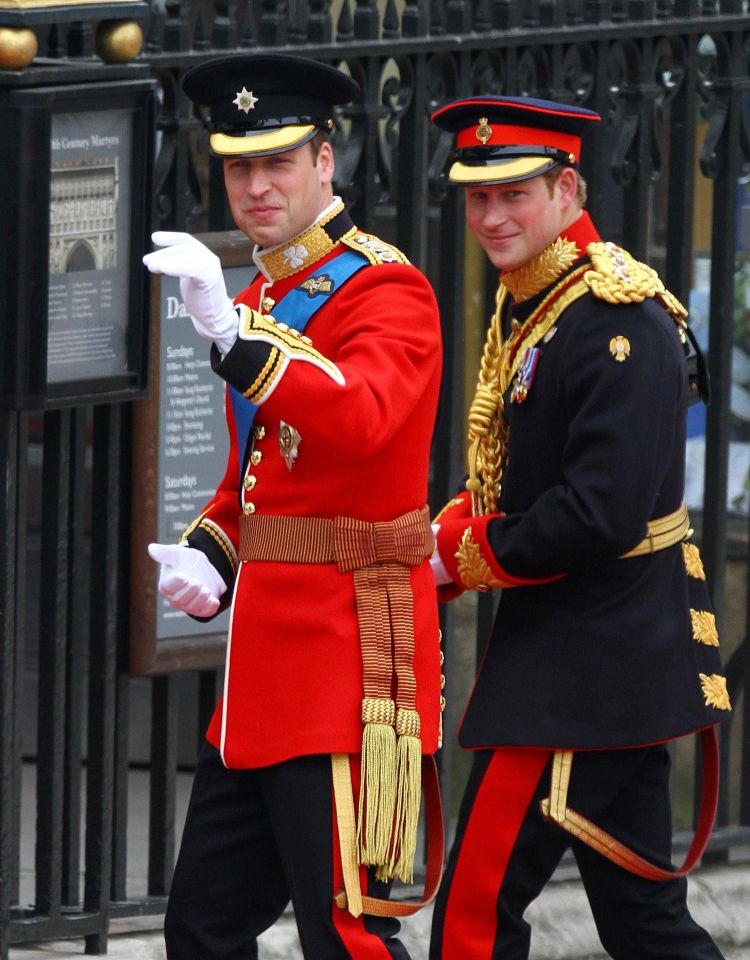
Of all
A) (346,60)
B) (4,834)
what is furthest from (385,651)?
(346,60)

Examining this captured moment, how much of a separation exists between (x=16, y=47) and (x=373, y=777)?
149 centimetres

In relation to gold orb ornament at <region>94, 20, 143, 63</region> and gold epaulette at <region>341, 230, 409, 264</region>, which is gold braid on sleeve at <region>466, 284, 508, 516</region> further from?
gold orb ornament at <region>94, 20, 143, 63</region>

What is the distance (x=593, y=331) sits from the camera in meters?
4.13

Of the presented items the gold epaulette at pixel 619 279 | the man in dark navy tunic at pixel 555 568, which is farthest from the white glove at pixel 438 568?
the gold epaulette at pixel 619 279

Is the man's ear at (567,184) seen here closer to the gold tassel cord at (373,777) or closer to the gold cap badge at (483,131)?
the gold cap badge at (483,131)

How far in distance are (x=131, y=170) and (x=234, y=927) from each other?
1.47 m

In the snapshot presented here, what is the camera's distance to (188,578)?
408 centimetres

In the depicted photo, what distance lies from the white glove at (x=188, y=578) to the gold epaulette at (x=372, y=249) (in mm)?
596

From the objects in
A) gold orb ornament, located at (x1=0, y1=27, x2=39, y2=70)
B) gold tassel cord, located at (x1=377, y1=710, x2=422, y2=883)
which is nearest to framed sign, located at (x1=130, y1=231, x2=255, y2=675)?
gold orb ornament, located at (x1=0, y1=27, x2=39, y2=70)

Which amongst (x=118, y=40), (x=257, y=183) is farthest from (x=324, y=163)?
(x=118, y=40)

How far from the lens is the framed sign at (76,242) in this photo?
4422mm

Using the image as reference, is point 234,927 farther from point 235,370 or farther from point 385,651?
point 235,370

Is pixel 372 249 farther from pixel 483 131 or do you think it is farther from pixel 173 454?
pixel 173 454

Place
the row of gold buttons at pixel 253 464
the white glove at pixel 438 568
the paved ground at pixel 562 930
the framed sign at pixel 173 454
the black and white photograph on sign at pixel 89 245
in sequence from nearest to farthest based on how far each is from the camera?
the row of gold buttons at pixel 253 464 < the white glove at pixel 438 568 < the black and white photograph on sign at pixel 89 245 < the framed sign at pixel 173 454 < the paved ground at pixel 562 930
